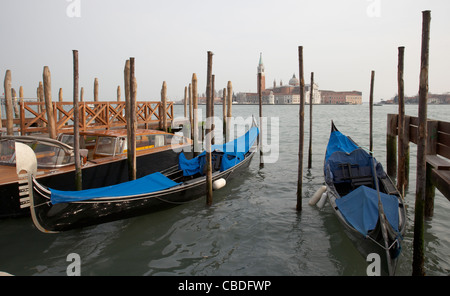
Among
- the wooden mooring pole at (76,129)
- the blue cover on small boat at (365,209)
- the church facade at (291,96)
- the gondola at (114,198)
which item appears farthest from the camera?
the church facade at (291,96)

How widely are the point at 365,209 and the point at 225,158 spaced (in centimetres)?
411

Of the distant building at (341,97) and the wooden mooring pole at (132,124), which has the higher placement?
the distant building at (341,97)

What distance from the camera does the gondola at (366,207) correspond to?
3.87 meters

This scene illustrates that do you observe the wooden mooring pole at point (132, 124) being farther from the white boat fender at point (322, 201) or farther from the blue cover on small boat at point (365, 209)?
the blue cover on small boat at point (365, 209)

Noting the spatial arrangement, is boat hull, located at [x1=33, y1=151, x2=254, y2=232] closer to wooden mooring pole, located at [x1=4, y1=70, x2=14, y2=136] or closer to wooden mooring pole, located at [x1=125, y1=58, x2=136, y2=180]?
wooden mooring pole, located at [x1=125, y1=58, x2=136, y2=180]

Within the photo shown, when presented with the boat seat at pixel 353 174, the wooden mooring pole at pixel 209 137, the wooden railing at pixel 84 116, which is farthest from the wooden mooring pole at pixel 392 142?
the wooden railing at pixel 84 116

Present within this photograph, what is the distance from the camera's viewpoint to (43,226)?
15.4 feet

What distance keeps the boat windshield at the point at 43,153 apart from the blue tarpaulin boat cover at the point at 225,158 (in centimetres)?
250

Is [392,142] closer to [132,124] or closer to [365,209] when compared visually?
[365,209]

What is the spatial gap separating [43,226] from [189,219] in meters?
2.45

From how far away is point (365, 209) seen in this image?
4582 millimetres

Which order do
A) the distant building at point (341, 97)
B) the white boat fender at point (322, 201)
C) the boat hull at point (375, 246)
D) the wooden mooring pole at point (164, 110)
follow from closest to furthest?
the boat hull at point (375, 246)
the white boat fender at point (322, 201)
the wooden mooring pole at point (164, 110)
the distant building at point (341, 97)

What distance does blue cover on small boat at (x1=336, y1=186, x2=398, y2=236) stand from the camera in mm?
4360
